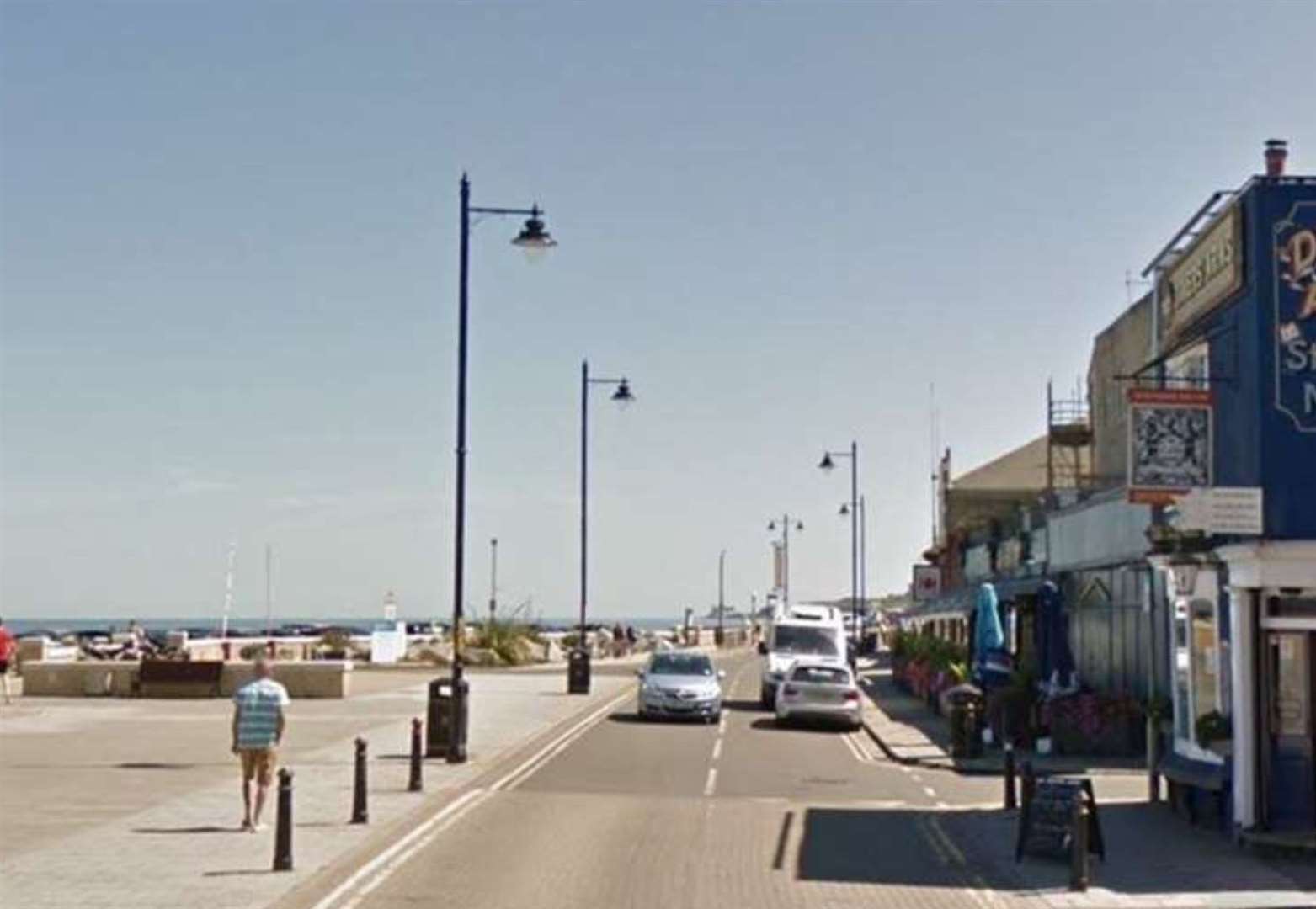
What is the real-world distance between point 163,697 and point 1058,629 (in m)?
24.6

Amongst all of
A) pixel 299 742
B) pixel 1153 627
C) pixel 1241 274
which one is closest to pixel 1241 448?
pixel 1241 274

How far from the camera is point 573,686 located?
5325 cm

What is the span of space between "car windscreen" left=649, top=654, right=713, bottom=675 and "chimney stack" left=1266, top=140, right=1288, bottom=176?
22498 mm

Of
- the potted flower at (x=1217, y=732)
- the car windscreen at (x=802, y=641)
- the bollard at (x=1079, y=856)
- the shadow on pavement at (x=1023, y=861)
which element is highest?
the car windscreen at (x=802, y=641)

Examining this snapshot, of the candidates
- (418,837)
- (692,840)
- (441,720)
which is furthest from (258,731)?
(441,720)

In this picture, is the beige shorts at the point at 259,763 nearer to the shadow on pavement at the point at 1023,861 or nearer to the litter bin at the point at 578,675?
the shadow on pavement at the point at 1023,861

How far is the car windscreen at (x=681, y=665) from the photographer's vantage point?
1688 inches

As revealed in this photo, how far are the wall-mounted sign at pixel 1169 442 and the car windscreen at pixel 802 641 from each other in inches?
1127

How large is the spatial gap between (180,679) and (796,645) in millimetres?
15530

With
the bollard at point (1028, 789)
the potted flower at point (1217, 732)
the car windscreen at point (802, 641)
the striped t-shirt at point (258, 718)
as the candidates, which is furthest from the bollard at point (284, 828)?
the car windscreen at point (802, 641)

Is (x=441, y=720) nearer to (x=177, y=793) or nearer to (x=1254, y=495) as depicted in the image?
(x=177, y=793)

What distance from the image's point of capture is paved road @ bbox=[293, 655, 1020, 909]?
1672 centimetres

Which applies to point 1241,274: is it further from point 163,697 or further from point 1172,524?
point 163,697

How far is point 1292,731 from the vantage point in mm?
19812
